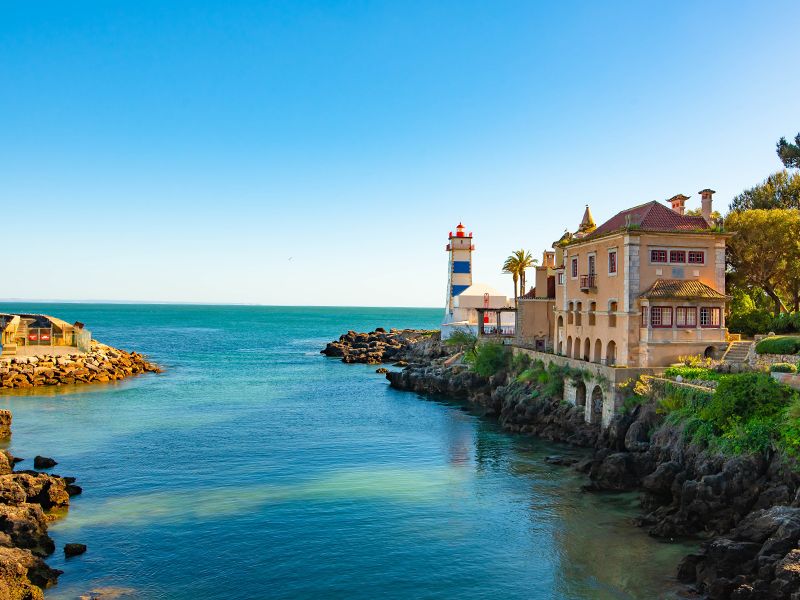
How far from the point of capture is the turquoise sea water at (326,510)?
71.1 ft

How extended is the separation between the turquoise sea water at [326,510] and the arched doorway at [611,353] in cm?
696

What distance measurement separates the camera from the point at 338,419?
5000cm

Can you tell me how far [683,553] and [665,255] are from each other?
2160 cm

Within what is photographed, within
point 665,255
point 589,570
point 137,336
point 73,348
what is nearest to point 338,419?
point 665,255

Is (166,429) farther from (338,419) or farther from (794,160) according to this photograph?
(794,160)

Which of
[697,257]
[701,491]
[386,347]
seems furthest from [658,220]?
[386,347]

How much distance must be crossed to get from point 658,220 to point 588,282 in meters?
6.31

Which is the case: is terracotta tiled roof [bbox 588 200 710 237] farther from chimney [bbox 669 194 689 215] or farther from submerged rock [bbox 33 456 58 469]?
submerged rock [bbox 33 456 58 469]

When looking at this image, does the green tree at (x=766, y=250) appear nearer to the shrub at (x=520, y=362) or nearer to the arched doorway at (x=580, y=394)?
the arched doorway at (x=580, y=394)

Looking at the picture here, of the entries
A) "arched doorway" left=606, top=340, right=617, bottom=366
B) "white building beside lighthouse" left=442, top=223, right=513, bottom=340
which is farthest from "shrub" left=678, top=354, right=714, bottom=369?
"white building beside lighthouse" left=442, top=223, right=513, bottom=340

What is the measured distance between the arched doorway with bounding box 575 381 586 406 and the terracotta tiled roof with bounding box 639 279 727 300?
6.96 meters

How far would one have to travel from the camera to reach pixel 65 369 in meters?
67.1

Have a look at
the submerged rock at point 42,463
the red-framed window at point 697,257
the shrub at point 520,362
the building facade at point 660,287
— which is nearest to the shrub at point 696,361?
the building facade at point 660,287

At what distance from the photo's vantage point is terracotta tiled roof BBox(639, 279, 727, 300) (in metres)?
39.0
